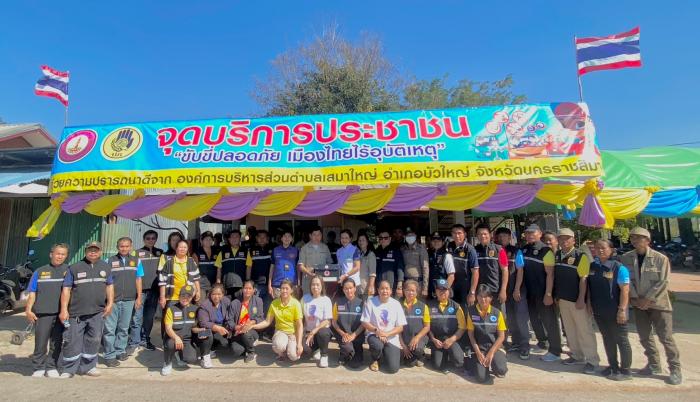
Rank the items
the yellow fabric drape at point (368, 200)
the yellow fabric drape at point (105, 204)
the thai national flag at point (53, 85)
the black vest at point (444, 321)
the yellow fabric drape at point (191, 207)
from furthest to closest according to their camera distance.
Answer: the thai national flag at point (53, 85), the yellow fabric drape at point (105, 204), the yellow fabric drape at point (191, 207), the yellow fabric drape at point (368, 200), the black vest at point (444, 321)

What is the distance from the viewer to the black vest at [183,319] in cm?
473

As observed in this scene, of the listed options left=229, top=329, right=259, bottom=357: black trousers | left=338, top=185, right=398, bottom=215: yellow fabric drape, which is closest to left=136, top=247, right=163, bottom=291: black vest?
left=229, top=329, right=259, bottom=357: black trousers

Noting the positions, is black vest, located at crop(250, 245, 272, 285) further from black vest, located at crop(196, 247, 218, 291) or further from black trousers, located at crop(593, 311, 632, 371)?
black trousers, located at crop(593, 311, 632, 371)

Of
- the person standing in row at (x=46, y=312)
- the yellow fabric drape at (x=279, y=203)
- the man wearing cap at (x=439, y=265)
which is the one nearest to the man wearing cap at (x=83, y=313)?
the person standing in row at (x=46, y=312)

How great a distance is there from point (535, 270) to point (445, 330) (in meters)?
1.59

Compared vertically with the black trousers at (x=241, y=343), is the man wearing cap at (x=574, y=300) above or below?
above

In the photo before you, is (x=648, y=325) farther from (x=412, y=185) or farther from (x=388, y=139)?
(x=388, y=139)

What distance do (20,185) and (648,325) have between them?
1085cm

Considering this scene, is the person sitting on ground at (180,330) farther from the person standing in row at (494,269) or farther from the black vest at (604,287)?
the black vest at (604,287)

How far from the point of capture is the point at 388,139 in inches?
235

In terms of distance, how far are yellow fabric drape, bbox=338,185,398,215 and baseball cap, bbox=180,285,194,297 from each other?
2.35m

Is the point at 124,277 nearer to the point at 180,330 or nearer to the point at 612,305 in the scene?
the point at 180,330

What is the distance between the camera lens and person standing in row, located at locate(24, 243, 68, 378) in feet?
14.4

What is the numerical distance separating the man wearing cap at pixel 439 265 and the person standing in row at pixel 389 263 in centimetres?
46
